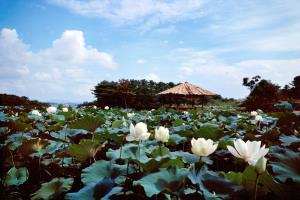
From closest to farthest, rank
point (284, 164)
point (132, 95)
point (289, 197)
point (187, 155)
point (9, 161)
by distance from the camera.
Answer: point (289, 197) < point (284, 164) < point (187, 155) < point (9, 161) < point (132, 95)

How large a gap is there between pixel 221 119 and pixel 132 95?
23.5 meters

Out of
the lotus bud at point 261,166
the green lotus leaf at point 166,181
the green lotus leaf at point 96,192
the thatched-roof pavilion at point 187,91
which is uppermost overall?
the thatched-roof pavilion at point 187,91

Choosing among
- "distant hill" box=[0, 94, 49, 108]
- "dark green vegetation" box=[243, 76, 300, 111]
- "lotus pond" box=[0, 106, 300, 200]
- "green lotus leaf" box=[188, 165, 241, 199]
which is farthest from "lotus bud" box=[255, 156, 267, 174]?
"dark green vegetation" box=[243, 76, 300, 111]

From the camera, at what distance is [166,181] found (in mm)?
1317

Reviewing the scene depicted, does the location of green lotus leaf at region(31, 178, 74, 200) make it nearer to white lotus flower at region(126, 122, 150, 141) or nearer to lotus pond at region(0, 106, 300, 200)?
lotus pond at region(0, 106, 300, 200)

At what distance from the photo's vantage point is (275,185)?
1.26m

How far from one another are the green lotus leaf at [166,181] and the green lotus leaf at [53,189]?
56 cm

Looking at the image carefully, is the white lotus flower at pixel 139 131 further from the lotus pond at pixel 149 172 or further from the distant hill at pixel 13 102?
the distant hill at pixel 13 102

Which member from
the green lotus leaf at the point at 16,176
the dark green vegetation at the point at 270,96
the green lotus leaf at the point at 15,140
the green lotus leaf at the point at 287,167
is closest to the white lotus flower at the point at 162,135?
the green lotus leaf at the point at 287,167

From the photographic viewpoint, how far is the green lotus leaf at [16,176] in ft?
6.00

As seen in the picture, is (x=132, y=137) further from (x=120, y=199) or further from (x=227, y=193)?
(x=227, y=193)

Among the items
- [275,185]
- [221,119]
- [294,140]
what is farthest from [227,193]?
[221,119]

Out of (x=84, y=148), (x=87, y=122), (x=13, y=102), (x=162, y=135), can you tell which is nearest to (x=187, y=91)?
(x=13, y=102)

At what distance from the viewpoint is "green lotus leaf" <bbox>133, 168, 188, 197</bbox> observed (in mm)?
1284
